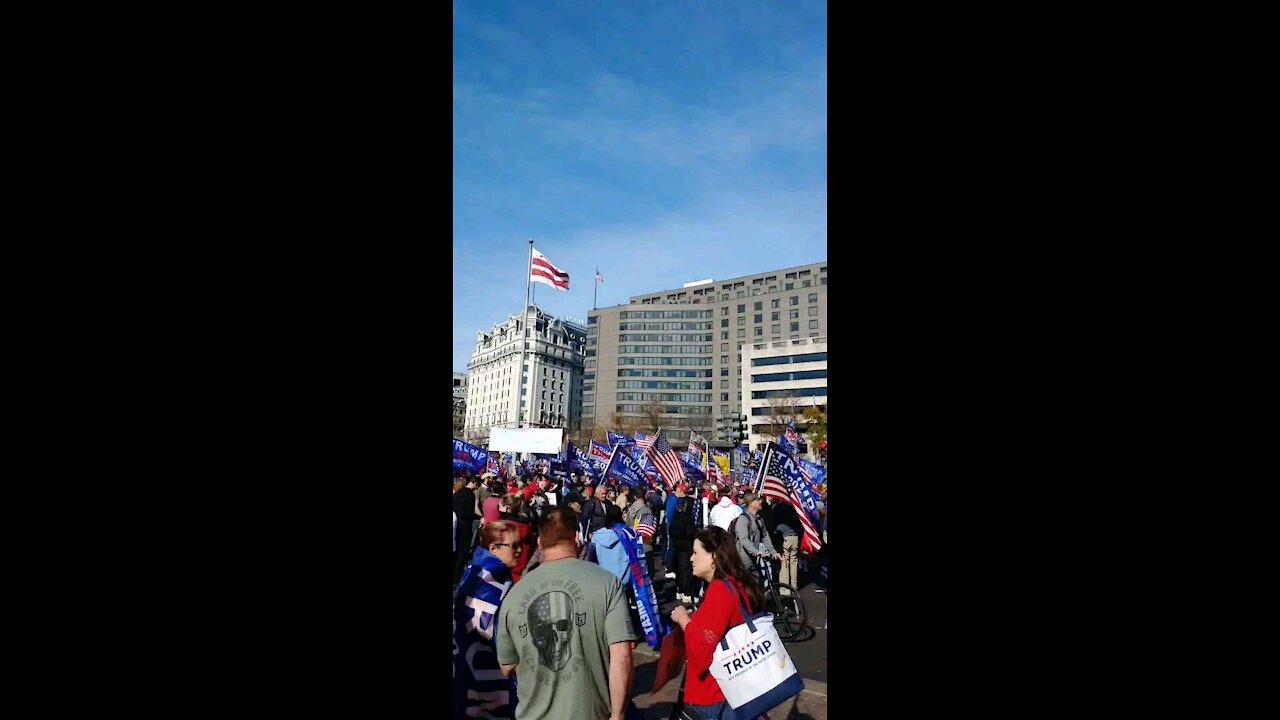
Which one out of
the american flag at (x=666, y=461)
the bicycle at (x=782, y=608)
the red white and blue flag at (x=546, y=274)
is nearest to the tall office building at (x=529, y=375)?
the red white and blue flag at (x=546, y=274)

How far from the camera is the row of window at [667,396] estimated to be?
447 ft

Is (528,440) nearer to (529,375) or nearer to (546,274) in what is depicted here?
(546,274)

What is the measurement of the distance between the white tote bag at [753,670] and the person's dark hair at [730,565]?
0.22 metres

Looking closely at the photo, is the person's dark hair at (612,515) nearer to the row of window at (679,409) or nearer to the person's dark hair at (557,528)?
the person's dark hair at (557,528)

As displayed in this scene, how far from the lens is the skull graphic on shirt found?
133 inches

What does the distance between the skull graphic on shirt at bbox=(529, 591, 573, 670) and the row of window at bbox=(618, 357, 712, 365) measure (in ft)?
441

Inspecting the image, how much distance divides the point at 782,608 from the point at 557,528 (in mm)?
5365

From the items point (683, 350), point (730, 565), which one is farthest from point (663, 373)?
point (730, 565)

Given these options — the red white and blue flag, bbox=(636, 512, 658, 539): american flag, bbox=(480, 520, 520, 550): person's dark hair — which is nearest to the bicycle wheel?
bbox=(636, 512, 658, 539): american flag

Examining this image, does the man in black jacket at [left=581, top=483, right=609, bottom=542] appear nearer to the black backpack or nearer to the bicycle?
the black backpack
